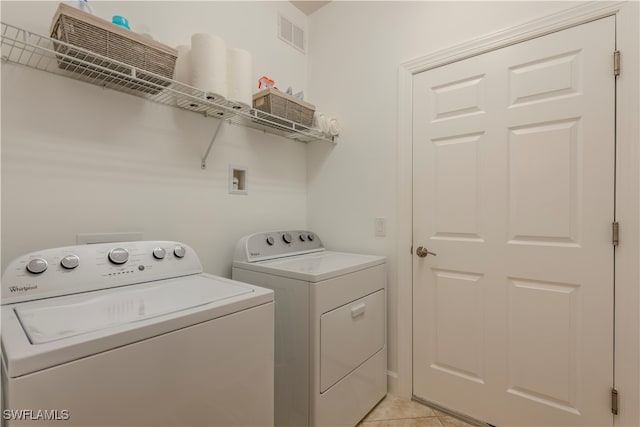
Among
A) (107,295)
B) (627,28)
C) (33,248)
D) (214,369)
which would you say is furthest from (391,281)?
(33,248)

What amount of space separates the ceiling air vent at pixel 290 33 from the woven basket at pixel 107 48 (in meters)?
1.13

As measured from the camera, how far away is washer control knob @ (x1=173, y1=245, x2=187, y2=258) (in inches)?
54.5

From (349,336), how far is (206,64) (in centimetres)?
146

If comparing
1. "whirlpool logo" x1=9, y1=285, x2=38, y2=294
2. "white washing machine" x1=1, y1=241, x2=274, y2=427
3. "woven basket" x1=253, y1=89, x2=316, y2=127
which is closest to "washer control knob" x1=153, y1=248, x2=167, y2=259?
"white washing machine" x1=1, y1=241, x2=274, y2=427

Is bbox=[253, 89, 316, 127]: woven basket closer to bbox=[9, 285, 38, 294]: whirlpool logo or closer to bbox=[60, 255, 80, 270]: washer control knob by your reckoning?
bbox=[60, 255, 80, 270]: washer control knob

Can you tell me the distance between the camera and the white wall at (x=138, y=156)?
1182mm

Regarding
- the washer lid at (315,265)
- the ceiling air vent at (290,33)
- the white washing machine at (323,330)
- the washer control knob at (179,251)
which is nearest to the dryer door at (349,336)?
the white washing machine at (323,330)

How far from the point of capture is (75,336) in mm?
741

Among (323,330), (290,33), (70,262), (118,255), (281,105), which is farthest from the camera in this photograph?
(290,33)

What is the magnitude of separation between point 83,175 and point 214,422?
3.57ft

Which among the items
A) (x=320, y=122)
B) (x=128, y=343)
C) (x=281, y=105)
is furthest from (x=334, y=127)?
(x=128, y=343)

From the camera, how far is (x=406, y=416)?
5.74 feet

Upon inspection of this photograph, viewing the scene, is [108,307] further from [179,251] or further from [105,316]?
[179,251]

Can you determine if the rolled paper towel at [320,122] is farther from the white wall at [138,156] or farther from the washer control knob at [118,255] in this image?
the washer control knob at [118,255]
